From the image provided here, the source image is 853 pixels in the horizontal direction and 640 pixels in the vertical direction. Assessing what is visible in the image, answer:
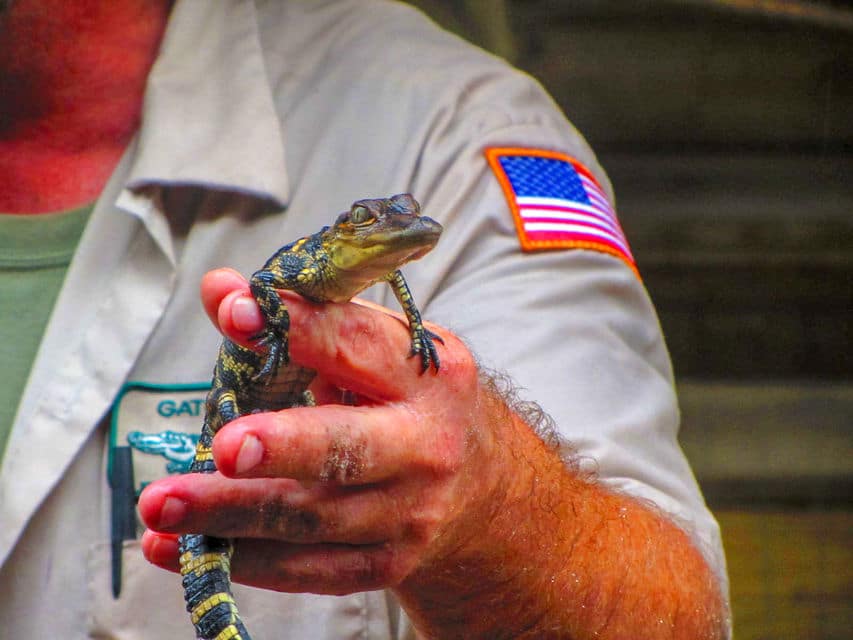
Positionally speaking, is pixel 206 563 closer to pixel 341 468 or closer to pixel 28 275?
pixel 341 468

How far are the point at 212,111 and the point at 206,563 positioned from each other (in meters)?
0.87

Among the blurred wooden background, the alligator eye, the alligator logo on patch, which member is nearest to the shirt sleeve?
the alligator logo on patch

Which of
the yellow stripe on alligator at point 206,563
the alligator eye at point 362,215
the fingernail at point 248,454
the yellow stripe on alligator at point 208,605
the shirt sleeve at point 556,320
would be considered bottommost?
the shirt sleeve at point 556,320

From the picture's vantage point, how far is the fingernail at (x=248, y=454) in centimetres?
87

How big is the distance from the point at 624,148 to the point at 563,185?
3.55 ft

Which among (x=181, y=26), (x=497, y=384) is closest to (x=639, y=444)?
(x=497, y=384)

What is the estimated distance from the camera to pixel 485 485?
110cm

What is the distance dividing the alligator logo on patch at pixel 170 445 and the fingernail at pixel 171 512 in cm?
57

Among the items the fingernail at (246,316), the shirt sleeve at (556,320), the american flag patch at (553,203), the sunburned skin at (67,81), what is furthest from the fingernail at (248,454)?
the sunburned skin at (67,81)

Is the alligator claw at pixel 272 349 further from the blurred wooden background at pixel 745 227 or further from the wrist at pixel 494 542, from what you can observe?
the blurred wooden background at pixel 745 227

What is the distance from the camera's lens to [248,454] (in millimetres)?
871

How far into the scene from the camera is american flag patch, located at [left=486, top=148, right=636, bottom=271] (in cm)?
157

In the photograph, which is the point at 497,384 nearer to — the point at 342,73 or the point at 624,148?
the point at 342,73

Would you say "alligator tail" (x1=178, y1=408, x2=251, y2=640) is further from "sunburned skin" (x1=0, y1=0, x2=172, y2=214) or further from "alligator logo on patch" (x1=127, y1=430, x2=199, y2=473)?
"sunburned skin" (x1=0, y1=0, x2=172, y2=214)
